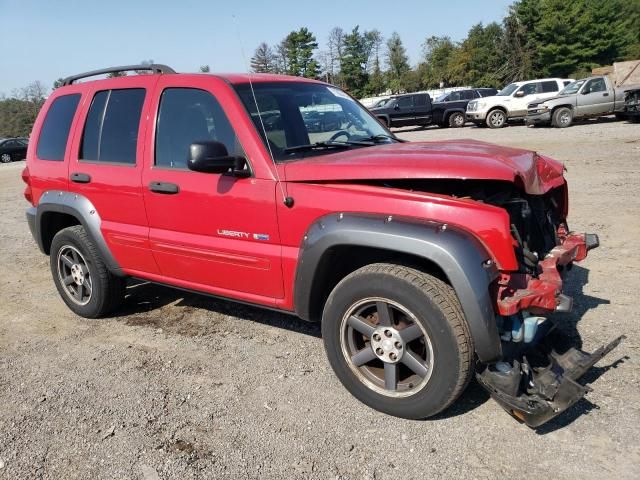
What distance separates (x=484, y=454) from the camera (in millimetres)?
2670

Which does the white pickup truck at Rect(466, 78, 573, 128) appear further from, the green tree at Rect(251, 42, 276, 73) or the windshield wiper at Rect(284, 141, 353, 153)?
the windshield wiper at Rect(284, 141, 353, 153)

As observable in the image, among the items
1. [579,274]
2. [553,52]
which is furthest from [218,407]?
[553,52]

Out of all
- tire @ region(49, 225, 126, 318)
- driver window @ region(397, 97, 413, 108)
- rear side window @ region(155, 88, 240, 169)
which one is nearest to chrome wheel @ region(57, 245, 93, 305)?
tire @ region(49, 225, 126, 318)

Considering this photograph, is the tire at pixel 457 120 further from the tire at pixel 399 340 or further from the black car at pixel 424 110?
the tire at pixel 399 340

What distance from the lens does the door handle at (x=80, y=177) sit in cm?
432

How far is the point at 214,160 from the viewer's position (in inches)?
126

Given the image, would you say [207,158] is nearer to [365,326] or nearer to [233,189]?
[233,189]

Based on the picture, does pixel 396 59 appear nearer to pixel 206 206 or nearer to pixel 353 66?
pixel 353 66

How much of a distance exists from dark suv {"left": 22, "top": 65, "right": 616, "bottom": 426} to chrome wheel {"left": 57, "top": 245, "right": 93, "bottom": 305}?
157 mm

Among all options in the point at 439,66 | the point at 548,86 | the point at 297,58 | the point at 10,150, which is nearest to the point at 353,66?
the point at 439,66

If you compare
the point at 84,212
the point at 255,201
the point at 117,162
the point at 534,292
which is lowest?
the point at 534,292

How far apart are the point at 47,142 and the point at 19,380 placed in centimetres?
214

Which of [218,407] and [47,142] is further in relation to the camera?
[47,142]

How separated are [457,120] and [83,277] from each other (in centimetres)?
2237
